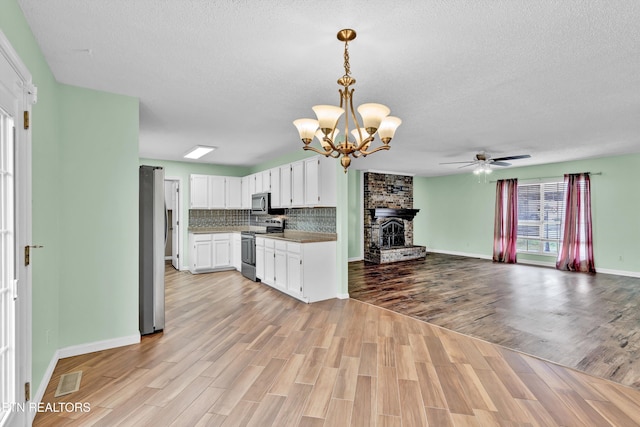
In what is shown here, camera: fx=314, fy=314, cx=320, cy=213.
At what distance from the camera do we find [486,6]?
181cm

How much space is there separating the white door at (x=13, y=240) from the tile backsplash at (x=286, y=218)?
12.4 feet

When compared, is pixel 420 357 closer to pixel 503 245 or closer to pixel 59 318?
pixel 59 318

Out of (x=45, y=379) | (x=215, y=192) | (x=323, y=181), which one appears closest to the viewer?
(x=45, y=379)

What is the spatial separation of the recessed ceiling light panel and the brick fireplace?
445 centimetres

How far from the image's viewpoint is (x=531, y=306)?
14.5 ft

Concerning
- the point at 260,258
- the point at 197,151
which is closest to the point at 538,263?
the point at 260,258

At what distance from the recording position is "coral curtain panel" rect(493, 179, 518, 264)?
26.8 ft

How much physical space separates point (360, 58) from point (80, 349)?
3.49 m

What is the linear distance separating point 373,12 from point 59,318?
3487mm

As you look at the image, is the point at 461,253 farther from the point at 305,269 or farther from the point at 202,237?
the point at 202,237

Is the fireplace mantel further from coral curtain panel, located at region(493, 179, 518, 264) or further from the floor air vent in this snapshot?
the floor air vent

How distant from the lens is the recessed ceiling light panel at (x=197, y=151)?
17.9ft

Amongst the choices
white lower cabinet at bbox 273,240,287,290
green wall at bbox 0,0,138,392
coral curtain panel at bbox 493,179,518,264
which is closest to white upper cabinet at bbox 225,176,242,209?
white lower cabinet at bbox 273,240,287,290

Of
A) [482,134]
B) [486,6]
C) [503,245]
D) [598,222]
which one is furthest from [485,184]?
[486,6]
